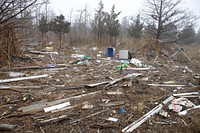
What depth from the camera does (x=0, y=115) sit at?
2846 mm

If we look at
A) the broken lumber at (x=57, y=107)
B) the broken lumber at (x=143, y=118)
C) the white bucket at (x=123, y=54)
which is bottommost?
the broken lumber at (x=143, y=118)

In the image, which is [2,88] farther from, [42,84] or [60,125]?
[60,125]

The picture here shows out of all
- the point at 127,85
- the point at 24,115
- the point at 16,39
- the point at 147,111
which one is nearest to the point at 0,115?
the point at 24,115

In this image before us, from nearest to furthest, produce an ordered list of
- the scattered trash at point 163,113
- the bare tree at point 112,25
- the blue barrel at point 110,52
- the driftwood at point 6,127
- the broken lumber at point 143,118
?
the driftwood at point 6,127 → the broken lumber at point 143,118 → the scattered trash at point 163,113 → the blue barrel at point 110,52 → the bare tree at point 112,25

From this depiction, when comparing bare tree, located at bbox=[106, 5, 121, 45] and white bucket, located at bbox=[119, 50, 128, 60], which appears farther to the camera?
bare tree, located at bbox=[106, 5, 121, 45]

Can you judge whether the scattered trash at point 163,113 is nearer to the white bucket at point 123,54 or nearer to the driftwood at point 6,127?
the driftwood at point 6,127

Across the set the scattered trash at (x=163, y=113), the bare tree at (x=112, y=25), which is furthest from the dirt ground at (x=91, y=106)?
the bare tree at (x=112, y=25)

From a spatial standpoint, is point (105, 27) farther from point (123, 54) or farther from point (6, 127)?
point (6, 127)

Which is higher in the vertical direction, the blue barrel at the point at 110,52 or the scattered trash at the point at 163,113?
the blue barrel at the point at 110,52

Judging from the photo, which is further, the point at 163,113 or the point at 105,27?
the point at 105,27

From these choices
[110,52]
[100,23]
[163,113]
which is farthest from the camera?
[100,23]

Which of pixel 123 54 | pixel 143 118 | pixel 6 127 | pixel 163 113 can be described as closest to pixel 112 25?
pixel 123 54

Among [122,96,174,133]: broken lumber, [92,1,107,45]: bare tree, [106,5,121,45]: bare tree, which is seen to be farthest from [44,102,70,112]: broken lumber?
[106,5,121,45]: bare tree

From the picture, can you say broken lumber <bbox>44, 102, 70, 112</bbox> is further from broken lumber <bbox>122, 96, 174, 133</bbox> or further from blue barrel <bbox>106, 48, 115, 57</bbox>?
blue barrel <bbox>106, 48, 115, 57</bbox>
